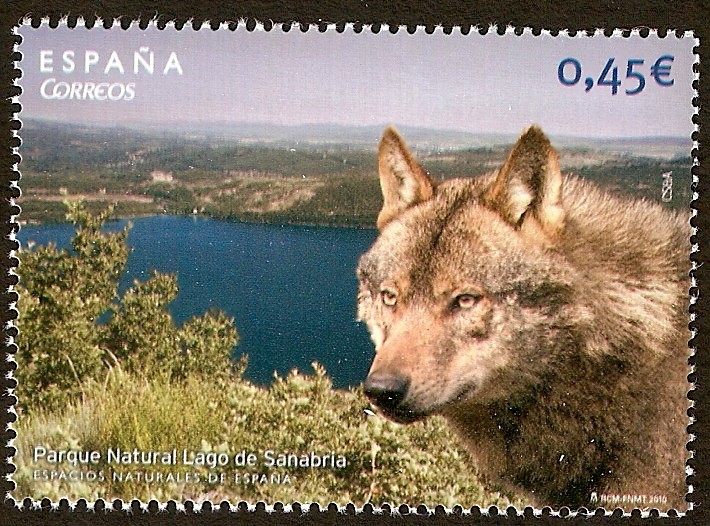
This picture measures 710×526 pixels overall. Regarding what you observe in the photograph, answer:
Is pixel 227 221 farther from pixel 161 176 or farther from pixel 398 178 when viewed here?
pixel 398 178

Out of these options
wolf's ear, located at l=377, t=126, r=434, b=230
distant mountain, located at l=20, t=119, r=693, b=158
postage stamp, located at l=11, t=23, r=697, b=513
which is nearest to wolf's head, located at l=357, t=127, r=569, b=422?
wolf's ear, located at l=377, t=126, r=434, b=230

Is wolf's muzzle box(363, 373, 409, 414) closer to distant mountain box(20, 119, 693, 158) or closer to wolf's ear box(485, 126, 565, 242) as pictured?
wolf's ear box(485, 126, 565, 242)

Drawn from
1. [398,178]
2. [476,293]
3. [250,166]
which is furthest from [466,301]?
[250,166]

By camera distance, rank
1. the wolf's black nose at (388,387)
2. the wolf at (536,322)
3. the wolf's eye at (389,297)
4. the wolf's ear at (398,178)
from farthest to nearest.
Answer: the wolf's ear at (398,178), the wolf's eye at (389,297), the wolf at (536,322), the wolf's black nose at (388,387)

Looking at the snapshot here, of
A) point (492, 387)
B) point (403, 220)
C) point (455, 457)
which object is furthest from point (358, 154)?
point (455, 457)

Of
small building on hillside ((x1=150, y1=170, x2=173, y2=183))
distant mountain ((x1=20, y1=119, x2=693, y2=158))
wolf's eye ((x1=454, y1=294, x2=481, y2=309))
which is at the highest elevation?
distant mountain ((x1=20, y1=119, x2=693, y2=158))

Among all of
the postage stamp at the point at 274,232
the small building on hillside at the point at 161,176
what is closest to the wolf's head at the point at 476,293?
the postage stamp at the point at 274,232

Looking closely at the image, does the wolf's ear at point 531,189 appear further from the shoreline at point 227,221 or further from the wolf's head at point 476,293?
the shoreline at point 227,221
